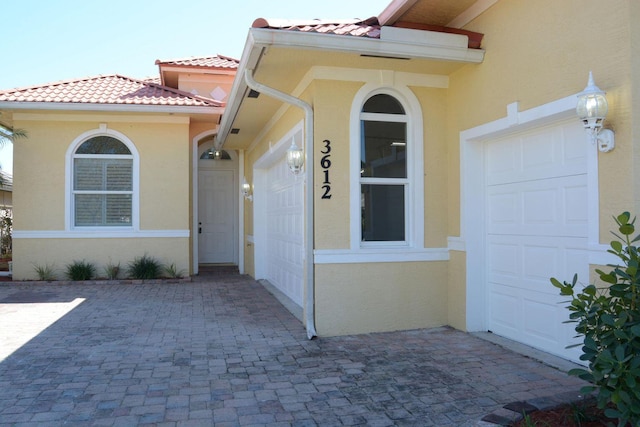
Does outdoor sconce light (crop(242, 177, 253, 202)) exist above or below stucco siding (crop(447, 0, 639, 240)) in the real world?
below

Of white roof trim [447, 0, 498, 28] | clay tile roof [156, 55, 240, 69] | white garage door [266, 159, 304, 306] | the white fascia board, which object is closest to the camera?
white roof trim [447, 0, 498, 28]

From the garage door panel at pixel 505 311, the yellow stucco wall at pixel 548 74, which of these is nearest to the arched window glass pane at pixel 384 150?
the yellow stucco wall at pixel 548 74

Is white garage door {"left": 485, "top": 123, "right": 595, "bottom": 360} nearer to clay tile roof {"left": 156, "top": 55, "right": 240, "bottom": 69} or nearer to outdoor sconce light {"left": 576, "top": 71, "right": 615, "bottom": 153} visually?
outdoor sconce light {"left": 576, "top": 71, "right": 615, "bottom": 153}

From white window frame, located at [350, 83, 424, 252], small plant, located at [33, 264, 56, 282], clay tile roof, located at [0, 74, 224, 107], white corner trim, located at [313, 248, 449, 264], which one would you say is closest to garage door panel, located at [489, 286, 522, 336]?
white corner trim, located at [313, 248, 449, 264]

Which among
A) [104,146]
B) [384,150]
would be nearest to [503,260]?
[384,150]

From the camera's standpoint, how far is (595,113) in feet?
13.0

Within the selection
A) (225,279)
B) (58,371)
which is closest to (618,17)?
(58,371)

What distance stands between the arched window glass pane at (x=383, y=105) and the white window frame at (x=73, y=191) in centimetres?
617

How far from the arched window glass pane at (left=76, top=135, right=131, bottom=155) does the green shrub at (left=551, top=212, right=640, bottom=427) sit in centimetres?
951

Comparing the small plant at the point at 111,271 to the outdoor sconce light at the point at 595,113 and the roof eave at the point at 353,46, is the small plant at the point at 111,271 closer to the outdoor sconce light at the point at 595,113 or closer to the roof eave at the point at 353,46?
the roof eave at the point at 353,46

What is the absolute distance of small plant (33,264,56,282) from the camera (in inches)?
399

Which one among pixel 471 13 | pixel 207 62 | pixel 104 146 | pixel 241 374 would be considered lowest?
pixel 241 374

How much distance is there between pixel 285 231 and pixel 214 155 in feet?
16.0

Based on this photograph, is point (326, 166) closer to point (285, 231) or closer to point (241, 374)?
point (241, 374)
